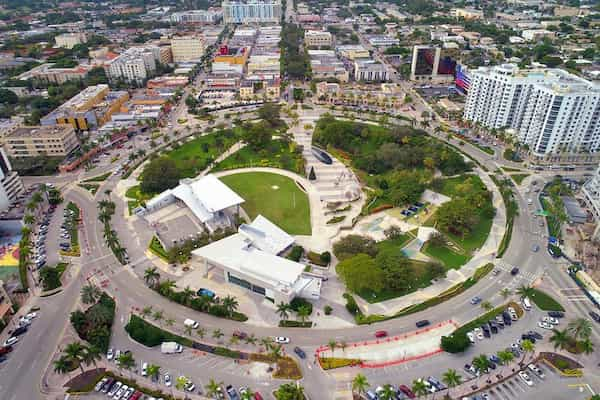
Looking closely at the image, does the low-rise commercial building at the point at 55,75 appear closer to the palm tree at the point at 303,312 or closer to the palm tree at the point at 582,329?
the palm tree at the point at 303,312

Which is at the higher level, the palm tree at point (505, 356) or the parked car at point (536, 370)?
the palm tree at point (505, 356)

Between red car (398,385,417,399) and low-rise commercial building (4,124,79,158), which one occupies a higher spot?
low-rise commercial building (4,124,79,158)

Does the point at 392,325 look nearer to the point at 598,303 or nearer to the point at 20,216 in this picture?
the point at 598,303

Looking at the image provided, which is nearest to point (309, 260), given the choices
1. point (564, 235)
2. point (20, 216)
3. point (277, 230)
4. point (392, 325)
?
point (277, 230)

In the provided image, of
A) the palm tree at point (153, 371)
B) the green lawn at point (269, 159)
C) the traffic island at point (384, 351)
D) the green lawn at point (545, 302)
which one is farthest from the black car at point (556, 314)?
the green lawn at point (269, 159)

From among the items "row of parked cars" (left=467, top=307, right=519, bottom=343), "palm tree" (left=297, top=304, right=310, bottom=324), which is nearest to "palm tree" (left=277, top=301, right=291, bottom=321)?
"palm tree" (left=297, top=304, right=310, bottom=324)

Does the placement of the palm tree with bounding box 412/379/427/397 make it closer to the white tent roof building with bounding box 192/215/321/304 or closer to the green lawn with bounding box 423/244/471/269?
the white tent roof building with bounding box 192/215/321/304
